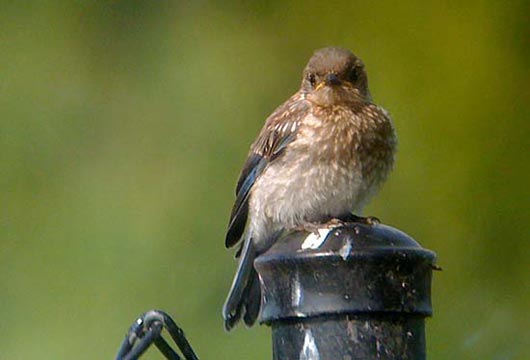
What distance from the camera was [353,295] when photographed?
2.50 metres

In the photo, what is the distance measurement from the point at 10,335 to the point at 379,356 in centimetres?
407

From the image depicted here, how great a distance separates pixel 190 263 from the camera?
6.28 metres

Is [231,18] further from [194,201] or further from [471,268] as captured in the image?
[471,268]

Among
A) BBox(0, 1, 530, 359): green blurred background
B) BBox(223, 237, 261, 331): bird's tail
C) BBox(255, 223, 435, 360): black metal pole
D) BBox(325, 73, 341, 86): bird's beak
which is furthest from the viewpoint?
BBox(0, 1, 530, 359): green blurred background

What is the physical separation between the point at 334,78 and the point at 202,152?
2008 millimetres

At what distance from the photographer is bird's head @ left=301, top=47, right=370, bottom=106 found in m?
4.79

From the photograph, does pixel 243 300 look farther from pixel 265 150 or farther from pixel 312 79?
pixel 312 79

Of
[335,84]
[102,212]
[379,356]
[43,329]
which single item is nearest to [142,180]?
[102,212]

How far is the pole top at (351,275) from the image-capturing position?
8.20 feet

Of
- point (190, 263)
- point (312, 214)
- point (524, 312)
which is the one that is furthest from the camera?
point (190, 263)

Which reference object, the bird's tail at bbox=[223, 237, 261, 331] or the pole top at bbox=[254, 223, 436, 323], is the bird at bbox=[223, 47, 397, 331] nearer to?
the bird's tail at bbox=[223, 237, 261, 331]

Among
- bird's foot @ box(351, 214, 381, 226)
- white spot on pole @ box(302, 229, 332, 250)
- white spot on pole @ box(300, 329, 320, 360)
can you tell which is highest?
white spot on pole @ box(302, 229, 332, 250)

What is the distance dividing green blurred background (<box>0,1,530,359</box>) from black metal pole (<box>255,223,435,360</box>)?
10.3ft

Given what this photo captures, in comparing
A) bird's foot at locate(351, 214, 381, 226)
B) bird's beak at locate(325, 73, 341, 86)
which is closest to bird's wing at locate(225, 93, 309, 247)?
bird's beak at locate(325, 73, 341, 86)
